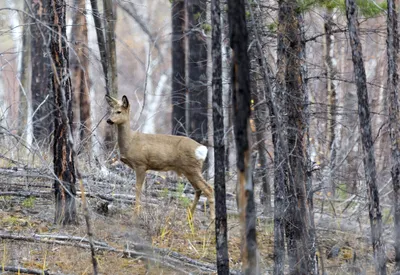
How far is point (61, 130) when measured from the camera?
8.97 metres

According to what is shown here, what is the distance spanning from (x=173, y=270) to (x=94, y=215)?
6.00 ft

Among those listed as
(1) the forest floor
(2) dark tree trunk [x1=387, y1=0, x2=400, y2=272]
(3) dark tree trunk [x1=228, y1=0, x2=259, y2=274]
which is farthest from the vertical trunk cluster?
(3) dark tree trunk [x1=228, y1=0, x2=259, y2=274]

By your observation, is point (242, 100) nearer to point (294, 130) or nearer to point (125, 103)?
point (294, 130)

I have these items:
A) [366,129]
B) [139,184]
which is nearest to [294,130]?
[366,129]

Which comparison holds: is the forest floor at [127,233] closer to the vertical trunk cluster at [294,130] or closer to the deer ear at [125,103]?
the vertical trunk cluster at [294,130]

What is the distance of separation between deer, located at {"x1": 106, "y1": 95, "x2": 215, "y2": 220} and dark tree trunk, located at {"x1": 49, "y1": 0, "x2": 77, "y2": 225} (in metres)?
1.42

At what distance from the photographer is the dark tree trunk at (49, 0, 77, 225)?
8.52 meters

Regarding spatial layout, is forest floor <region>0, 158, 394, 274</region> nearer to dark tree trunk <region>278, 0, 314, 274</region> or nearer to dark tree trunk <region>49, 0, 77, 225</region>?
dark tree trunk <region>49, 0, 77, 225</region>

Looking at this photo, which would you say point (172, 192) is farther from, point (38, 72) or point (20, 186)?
point (38, 72)

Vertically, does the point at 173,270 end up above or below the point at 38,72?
below

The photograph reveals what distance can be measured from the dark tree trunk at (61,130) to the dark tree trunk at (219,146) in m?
1.80

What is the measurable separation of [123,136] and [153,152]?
1.59 ft

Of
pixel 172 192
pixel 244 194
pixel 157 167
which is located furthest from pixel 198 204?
pixel 244 194

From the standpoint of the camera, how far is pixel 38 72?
18016 mm
